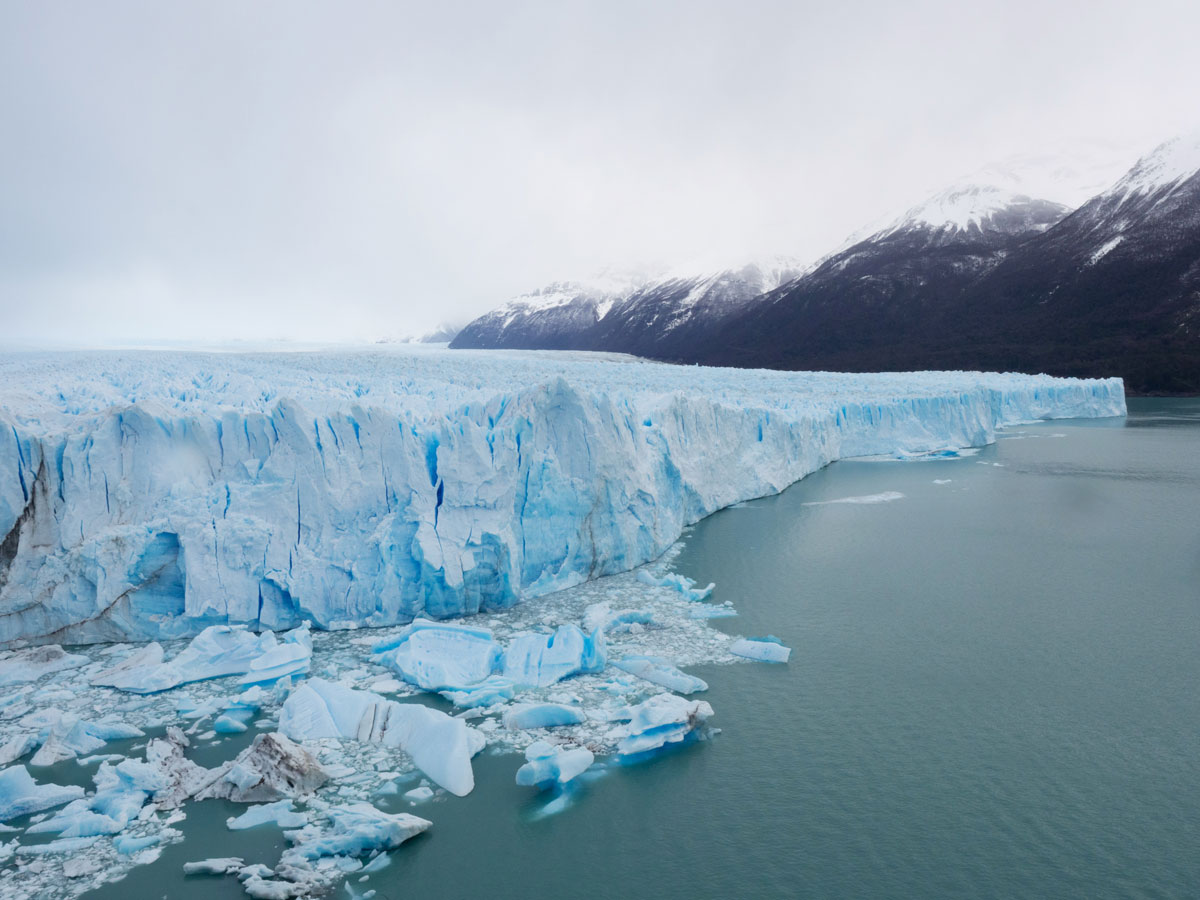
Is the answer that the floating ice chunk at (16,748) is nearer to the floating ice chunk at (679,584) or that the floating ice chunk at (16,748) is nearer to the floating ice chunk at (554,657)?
the floating ice chunk at (554,657)

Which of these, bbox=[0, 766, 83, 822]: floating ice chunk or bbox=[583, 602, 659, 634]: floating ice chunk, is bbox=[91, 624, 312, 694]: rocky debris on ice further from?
bbox=[583, 602, 659, 634]: floating ice chunk

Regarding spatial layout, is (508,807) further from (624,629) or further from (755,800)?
(624,629)

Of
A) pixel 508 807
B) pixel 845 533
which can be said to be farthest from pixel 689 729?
pixel 845 533

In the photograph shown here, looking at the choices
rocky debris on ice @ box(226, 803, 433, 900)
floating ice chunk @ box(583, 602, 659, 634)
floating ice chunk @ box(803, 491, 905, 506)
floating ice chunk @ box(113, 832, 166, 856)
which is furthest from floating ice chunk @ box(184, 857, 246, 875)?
floating ice chunk @ box(803, 491, 905, 506)

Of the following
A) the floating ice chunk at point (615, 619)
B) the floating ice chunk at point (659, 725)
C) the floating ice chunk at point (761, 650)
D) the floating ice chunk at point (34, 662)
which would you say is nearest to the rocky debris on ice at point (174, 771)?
the floating ice chunk at point (34, 662)

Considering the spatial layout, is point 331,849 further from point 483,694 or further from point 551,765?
point 483,694

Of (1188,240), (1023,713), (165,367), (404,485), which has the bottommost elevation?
(1023,713)
